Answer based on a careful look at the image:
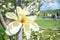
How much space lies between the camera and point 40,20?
693 mm

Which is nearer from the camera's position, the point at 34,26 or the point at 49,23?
the point at 34,26

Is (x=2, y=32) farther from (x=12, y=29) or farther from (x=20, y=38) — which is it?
(x=12, y=29)

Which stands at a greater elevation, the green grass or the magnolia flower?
the magnolia flower

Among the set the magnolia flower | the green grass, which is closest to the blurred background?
the green grass

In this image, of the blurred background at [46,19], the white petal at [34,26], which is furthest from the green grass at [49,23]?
the white petal at [34,26]

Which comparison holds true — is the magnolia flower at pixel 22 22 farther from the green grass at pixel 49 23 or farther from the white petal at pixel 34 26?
the green grass at pixel 49 23

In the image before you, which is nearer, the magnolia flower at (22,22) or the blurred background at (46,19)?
the magnolia flower at (22,22)

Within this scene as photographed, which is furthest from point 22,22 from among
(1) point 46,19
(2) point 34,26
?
(1) point 46,19

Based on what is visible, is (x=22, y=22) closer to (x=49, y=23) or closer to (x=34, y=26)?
(x=34, y=26)

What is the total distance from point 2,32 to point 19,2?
173 millimetres

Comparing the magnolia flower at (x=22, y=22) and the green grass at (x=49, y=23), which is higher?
the magnolia flower at (x=22, y=22)

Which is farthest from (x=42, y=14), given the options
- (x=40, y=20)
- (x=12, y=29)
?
(x=12, y=29)

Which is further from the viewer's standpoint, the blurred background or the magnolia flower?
the blurred background

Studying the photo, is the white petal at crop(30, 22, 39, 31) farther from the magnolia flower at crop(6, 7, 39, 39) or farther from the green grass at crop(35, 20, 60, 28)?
the green grass at crop(35, 20, 60, 28)
